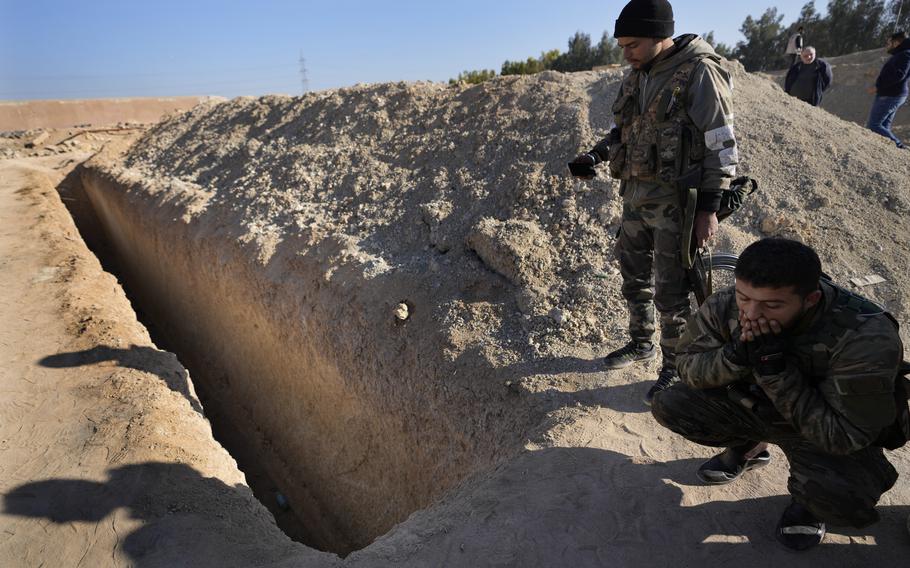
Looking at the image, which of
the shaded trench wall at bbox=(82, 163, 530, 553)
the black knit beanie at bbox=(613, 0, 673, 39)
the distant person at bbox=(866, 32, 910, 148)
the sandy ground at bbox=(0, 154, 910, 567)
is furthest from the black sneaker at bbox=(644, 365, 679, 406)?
the distant person at bbox=(866, 32, 910, 148)

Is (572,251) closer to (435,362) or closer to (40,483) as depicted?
(435,362)

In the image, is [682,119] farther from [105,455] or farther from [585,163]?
[105,455]

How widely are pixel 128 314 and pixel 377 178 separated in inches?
119

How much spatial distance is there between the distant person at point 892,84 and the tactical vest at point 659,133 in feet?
17.0

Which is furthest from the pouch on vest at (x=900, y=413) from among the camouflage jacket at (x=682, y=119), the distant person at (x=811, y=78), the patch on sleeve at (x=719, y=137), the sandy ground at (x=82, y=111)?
the sandy ground at (x=82, y=111)

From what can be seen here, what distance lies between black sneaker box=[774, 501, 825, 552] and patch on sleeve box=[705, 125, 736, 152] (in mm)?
1546

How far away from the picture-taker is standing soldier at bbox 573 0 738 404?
2516 mm

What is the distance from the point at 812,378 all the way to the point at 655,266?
1046 millimetres

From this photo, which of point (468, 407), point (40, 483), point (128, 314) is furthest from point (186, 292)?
point (468, 407)

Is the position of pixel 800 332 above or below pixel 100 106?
below

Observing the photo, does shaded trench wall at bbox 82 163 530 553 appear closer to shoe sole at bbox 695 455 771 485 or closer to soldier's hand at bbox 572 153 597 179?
shoe sole at bbox 695 455 771 485

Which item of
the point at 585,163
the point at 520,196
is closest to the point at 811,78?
the point at 520,196

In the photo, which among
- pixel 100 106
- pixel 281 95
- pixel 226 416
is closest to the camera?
pixel 226 416

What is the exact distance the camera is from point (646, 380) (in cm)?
317
